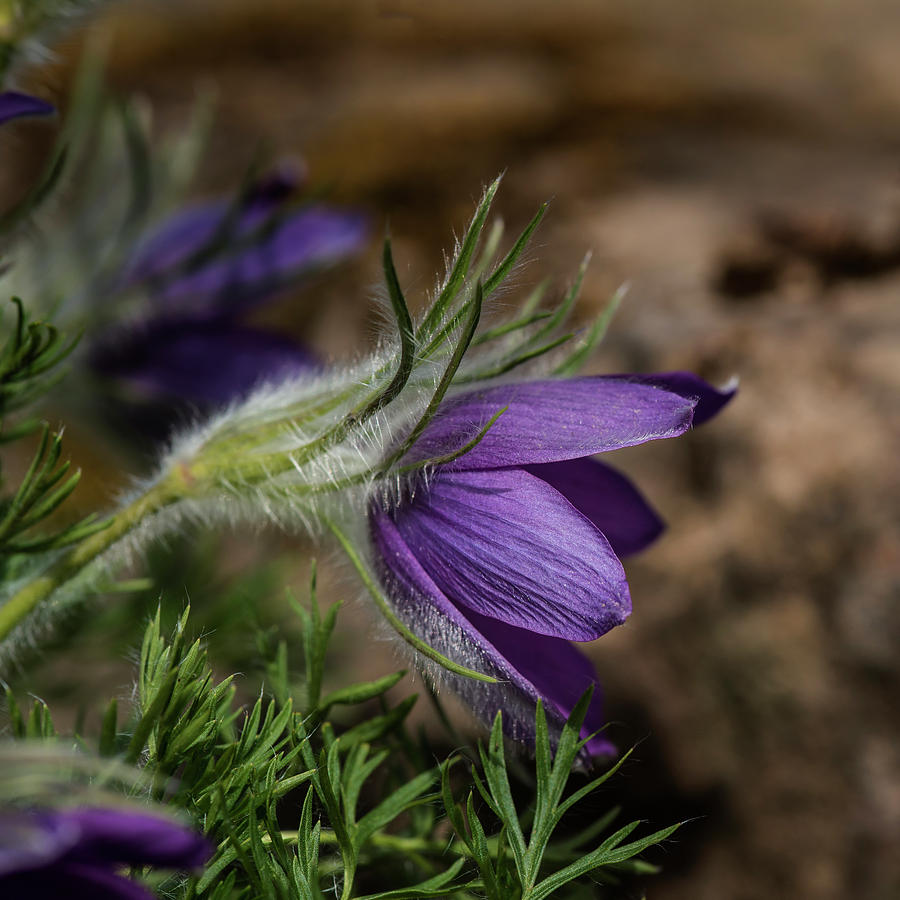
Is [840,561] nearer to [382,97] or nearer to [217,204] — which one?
[217,204]

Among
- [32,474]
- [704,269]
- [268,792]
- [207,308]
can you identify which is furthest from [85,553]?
[704,269]

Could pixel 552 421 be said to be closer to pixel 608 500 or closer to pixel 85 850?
pixel 608 500

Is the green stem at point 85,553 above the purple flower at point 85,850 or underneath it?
underneath

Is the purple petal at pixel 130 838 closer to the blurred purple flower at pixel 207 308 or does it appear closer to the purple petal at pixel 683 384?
the purple petal at pixel 683 384

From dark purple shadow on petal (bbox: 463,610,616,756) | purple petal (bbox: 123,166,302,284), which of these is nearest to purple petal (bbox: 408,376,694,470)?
dark purple shadow on petal (bbox: 463,610,616,756)

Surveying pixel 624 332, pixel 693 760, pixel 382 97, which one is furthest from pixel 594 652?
pixel 382 97

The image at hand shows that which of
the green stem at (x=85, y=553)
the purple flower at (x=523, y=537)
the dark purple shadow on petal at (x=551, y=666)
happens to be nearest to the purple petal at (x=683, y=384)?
the purple flower at (x=523, y=537)
